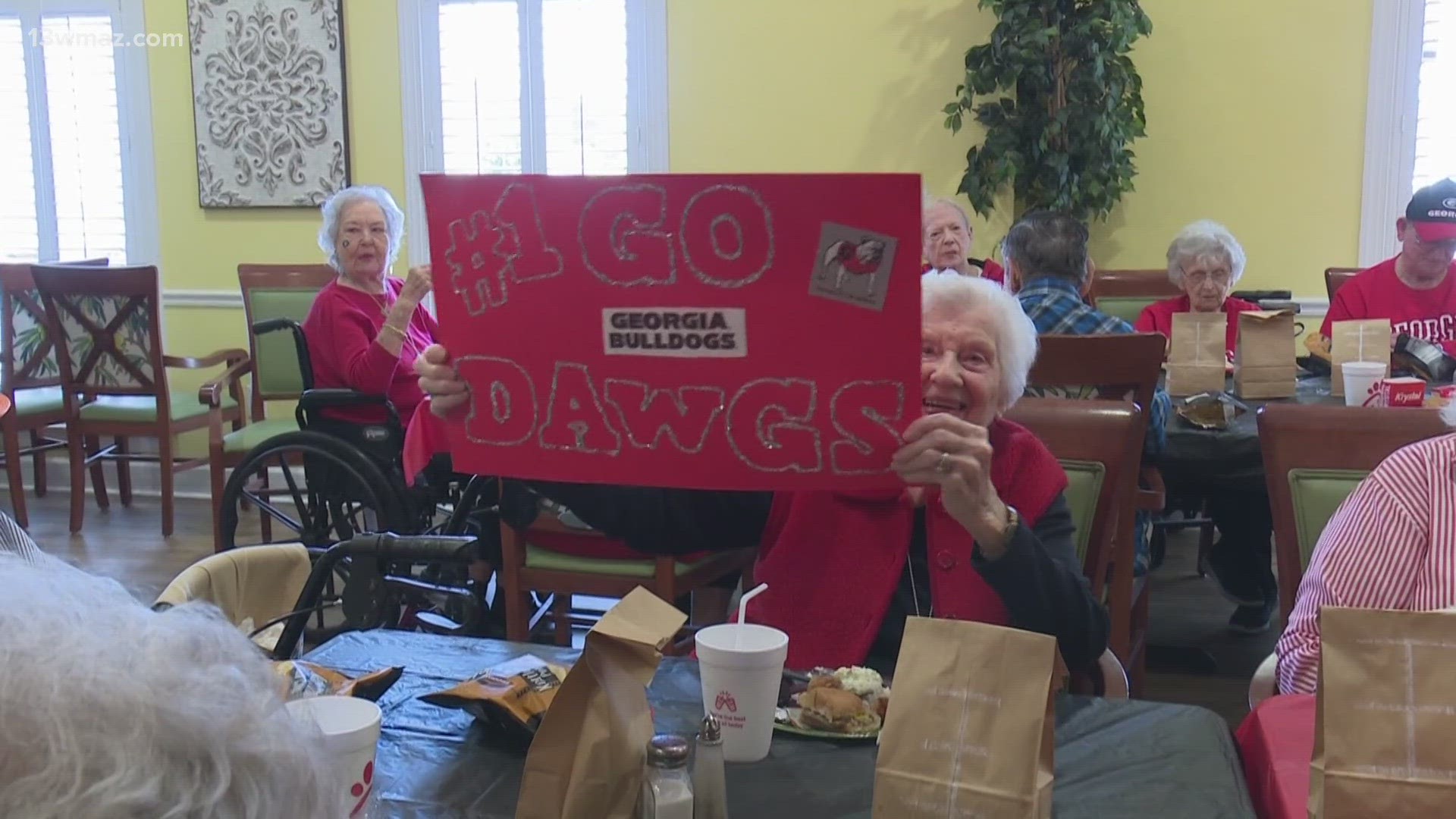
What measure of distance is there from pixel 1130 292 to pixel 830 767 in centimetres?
355

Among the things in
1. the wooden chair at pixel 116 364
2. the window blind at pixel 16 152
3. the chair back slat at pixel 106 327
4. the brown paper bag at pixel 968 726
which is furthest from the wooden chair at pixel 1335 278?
the window blind at pixel 16 152

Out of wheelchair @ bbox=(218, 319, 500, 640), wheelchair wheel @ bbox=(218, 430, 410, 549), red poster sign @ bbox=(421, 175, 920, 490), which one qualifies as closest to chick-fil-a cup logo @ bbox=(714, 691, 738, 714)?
red poster sign @ bbox=(421, 175, 920, 490)

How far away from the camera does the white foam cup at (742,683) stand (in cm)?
113

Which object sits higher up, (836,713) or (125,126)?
(125,126)

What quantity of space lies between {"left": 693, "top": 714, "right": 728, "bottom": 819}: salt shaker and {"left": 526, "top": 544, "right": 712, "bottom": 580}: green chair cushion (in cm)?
161

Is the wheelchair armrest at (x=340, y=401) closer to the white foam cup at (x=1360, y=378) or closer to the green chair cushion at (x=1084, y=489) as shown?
the green chair cushion at (x=1084, y=489)

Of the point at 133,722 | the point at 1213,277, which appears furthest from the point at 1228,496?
the point at 133,722

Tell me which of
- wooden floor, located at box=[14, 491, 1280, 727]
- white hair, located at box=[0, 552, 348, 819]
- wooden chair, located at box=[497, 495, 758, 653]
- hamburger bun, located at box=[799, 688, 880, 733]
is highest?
white hair, located at box=[0, 552, 348, 819]

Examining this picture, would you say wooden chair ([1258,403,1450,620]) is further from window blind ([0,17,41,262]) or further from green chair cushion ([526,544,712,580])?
window blind ([0,17,41,262])

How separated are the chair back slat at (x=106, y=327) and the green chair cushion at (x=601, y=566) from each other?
2469mm

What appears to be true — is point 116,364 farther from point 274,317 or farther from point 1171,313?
point 1171,313

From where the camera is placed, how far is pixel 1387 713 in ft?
2.94

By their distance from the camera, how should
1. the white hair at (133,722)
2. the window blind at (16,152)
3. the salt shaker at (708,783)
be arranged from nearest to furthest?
the white hair at (133,722), the salt shaker at (708,783), the window blind at (16,152)

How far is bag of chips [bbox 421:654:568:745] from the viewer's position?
1.19 m
